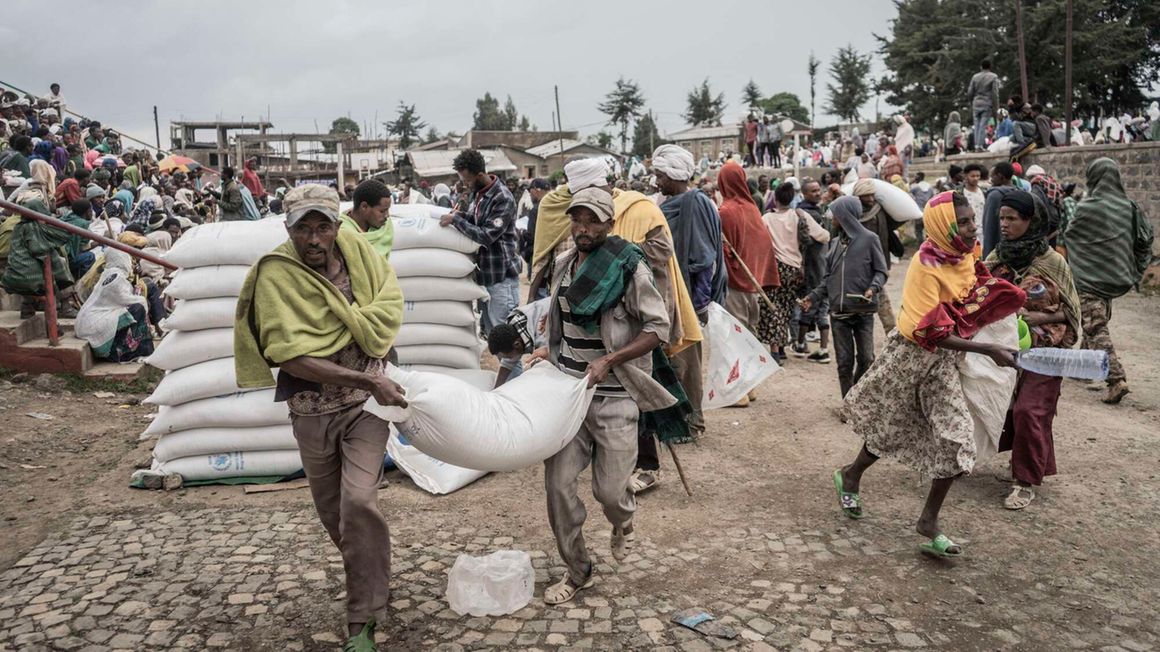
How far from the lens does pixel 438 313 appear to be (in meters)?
5.55

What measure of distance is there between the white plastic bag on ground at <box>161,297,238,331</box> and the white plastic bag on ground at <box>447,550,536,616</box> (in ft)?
7.68

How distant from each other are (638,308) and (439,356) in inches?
97.0

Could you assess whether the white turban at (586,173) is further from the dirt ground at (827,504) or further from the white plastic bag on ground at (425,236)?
the dirt ground at (827,504)

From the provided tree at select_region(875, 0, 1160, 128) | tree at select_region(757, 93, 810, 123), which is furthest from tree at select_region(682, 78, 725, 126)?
tree at select_region(875, 0, 1160, 128)

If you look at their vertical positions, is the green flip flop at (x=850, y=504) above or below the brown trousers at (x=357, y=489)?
below

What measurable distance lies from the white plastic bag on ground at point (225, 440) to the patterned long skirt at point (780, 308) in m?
4.35

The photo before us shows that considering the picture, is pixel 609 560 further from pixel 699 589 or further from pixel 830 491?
pixel 830 491

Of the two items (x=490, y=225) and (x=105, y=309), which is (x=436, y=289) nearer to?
(x=490, y=225)

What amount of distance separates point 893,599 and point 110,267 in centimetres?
663

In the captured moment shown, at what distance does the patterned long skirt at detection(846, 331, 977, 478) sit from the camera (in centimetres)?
385

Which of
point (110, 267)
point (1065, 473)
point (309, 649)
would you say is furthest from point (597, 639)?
point (110, 267)

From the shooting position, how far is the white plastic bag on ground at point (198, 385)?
4.98 m

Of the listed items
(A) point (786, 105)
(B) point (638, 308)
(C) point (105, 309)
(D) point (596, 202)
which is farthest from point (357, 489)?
(A) point (786, 105)

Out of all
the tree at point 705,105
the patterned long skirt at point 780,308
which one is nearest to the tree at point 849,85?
the tree at point 705,105
